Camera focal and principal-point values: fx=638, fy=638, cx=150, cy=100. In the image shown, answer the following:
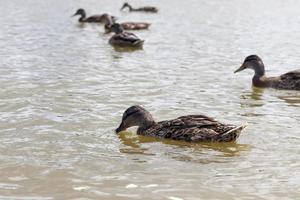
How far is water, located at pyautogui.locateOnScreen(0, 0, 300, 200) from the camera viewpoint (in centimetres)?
737

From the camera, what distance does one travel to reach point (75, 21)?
27.8 meters

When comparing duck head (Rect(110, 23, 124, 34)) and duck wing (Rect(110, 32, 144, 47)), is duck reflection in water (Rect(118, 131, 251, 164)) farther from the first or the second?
duck head (Rect(110, 23, 124, 34))

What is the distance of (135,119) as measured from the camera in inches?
387

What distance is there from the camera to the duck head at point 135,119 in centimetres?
978

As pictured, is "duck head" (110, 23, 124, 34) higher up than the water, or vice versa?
"duck head" (110, 23, 124, 34)

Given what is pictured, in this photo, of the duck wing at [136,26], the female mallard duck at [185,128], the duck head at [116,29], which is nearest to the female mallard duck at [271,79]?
the female mallard duck at [185,128]

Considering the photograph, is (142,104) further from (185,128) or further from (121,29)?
(121,29)

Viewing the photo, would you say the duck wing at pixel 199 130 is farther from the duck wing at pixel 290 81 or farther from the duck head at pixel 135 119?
the duck wing at pixel 290 81

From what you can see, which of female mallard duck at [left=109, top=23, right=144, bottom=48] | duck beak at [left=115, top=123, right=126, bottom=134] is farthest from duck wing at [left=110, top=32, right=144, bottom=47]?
duck beak at [left=115, top=123, right=126, bottom=134]

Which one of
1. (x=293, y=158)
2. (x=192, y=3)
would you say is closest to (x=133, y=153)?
(x=293, y=158)

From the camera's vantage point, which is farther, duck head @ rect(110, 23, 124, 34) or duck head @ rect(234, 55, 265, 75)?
duck head @ rect(110, 23, 124, 34)

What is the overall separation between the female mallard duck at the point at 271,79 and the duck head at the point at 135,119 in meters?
4.87

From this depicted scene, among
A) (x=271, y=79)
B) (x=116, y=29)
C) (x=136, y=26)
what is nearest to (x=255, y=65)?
(x=271, y=79)

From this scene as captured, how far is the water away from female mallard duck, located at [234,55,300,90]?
1.06ft
